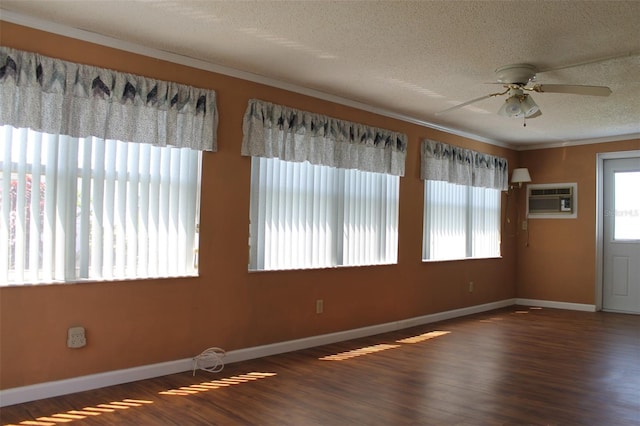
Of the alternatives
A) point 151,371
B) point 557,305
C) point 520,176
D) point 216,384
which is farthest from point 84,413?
point 557,305

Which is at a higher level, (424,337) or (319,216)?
(319,216)

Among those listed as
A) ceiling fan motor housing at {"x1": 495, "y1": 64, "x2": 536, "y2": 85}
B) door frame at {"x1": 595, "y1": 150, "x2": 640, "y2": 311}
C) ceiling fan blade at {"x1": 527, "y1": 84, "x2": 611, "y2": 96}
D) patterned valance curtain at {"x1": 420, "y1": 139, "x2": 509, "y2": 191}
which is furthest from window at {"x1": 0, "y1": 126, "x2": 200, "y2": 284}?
door frame at {"x1": 595, "y1": 150, "x2": 640, "y2": 311}

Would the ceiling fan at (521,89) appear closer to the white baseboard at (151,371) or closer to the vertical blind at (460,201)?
the vertical blind at (460,201)

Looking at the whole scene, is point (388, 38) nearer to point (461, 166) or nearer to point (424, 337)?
point (424, 337)

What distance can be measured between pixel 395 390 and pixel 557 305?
500 centimetres

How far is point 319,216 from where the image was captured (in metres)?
5.05

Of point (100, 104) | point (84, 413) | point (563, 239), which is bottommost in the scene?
point (84, 413)

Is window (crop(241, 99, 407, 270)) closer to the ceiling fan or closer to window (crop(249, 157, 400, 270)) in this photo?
window (crop(249, 157, 400, 270))

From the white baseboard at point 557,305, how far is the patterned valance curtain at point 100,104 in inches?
234

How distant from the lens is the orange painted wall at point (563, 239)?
7332 mm

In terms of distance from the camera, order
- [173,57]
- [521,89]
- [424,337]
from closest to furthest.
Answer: [173,57] < [521,89] < [424,337]

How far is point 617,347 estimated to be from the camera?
16.9 feet

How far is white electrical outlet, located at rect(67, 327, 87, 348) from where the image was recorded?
3398 millimetres

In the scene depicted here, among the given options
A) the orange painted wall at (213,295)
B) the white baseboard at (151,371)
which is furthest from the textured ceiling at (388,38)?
the white baseboard at (151,371)
